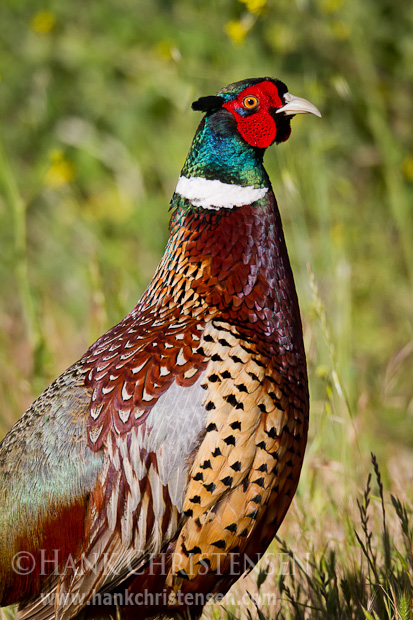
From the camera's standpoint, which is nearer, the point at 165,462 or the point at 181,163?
the point at 165,462

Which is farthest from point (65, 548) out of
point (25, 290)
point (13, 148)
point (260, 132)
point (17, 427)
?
point (13, 148)

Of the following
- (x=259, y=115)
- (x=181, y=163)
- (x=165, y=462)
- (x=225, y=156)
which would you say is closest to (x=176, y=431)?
(x=165, y=462)

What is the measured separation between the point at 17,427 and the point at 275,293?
900 millimetres

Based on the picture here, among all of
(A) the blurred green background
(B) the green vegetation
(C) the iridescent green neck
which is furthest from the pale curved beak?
(A) the blurred green background

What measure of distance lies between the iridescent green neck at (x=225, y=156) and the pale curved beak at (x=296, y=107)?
19 cm

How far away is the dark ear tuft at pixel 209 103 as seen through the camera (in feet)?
8.57

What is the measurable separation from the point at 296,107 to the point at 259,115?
0.14 m

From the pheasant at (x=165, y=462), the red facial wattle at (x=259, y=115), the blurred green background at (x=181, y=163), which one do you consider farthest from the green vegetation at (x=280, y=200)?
the red facial wattle at (x=259, y=115)

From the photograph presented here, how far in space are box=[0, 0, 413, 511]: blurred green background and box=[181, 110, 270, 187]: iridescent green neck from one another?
0.85 metres

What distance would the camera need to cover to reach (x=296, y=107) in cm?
267

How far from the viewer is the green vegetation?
324 centimetres

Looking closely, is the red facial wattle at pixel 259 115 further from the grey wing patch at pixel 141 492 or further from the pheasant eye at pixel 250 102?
the grey wing patch at pixel 141 492

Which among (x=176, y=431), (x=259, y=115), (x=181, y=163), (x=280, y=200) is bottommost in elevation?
(x=176, y=431)

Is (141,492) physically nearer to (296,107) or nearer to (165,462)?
(165,462)
